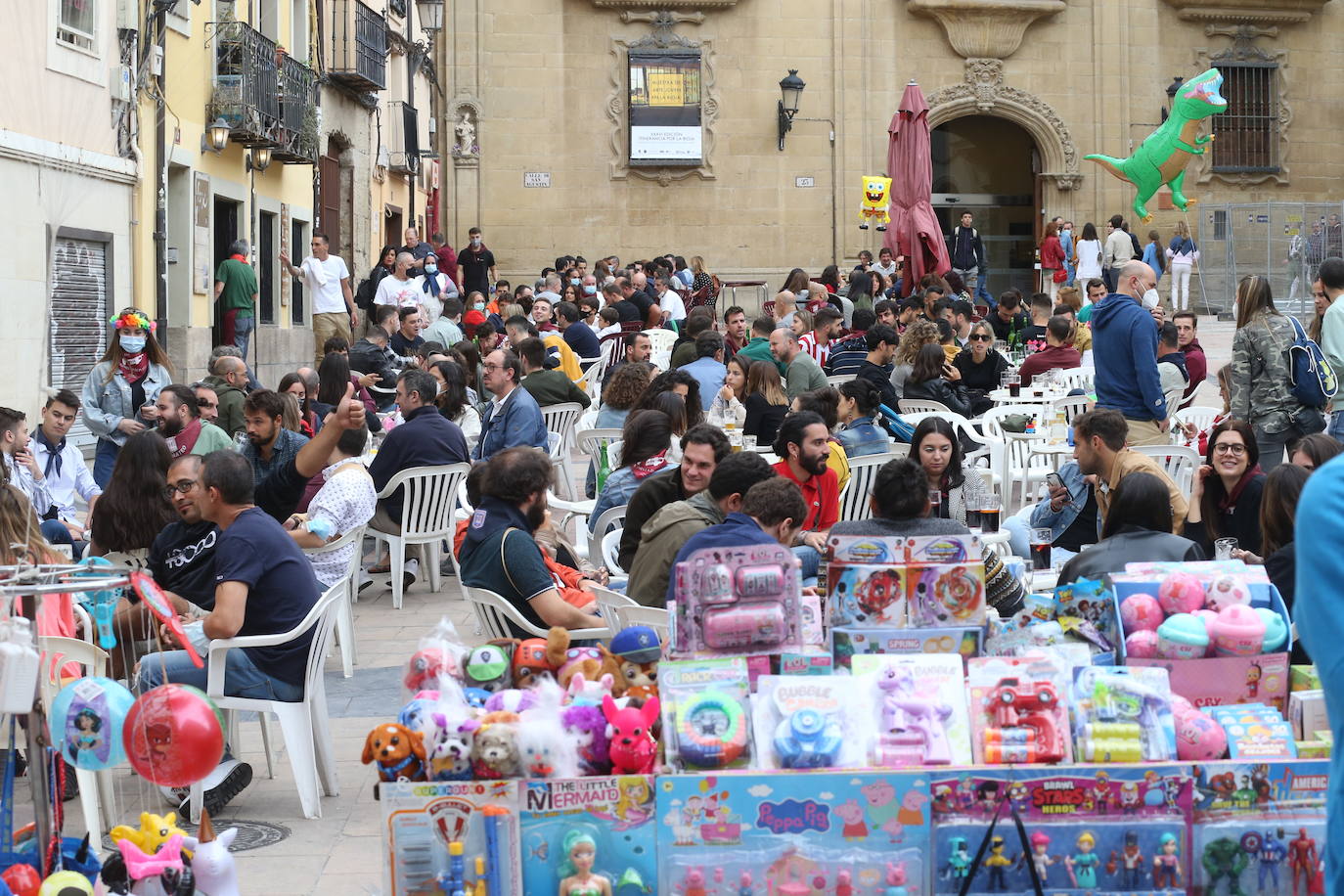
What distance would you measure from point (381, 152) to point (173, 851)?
889 inches

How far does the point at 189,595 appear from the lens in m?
5.96

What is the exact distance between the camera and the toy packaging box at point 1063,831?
12.0 feet

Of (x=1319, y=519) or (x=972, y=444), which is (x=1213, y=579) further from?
(x=972, y=444)

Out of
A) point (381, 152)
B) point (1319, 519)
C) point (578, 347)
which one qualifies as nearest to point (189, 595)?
point (1319, 519)

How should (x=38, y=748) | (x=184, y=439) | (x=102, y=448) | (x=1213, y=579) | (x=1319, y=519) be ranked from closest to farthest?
(x=1319, y=519) < (x=38, y=748) < (x=1213, y=579) < (x=184, y=439) < (x=102, y=448)

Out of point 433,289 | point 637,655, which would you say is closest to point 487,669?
point 637,655

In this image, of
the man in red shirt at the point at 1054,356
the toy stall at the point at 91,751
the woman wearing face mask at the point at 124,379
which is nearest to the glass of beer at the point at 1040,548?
the toy stall at the point at 91,751

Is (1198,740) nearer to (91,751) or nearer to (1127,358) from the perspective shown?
(91,751)

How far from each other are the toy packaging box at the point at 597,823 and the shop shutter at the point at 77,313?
1142 cm

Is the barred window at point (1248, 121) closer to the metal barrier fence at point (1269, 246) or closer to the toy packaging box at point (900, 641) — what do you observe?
the metal barrier fence at point (1269, 246)

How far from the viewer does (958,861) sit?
365 centimetres

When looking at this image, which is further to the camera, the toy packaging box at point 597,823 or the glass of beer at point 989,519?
the glass of beer at point 989,519

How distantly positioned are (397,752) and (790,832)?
882 millimetres

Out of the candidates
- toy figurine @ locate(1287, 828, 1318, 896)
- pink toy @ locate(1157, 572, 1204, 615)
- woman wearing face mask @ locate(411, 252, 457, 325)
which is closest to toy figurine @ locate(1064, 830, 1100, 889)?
toy figurine @ locate(1287, 828, 1318, 896)
